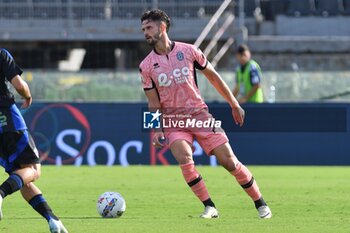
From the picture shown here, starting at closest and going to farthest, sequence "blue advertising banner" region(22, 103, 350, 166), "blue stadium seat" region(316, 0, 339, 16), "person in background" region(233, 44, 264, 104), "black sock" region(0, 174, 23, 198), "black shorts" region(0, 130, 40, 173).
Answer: "black sock" region(0, 174, 23, 198), "black shorts" region(0, 130, 40, 173), "person in background" region(233, 44, 264, 104), "blue advertising banner" region(22, 103, 350, 166), "blue stadium seat" region(316, 0, 339, 16)

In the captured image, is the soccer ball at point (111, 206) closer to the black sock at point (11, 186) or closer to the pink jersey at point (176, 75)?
the pink jersey at point (176, 75)

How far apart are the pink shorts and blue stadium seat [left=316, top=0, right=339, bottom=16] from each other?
18.2m

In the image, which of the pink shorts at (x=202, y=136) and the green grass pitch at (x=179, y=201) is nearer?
the green grass pitch at (x=179, y=201)

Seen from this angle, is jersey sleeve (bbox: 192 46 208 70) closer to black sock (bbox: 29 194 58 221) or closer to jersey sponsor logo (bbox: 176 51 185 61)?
jersey sponsor logo (bbox: 176 51 185 61)

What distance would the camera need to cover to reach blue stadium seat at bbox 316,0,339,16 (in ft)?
94.0

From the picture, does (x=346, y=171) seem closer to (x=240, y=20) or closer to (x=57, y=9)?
(x=240, y=20)

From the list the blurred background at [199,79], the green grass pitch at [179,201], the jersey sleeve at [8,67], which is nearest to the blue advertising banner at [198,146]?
the blurred background at [199,79]

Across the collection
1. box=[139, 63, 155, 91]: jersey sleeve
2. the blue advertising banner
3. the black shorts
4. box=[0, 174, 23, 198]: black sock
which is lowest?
the blue advertising banner

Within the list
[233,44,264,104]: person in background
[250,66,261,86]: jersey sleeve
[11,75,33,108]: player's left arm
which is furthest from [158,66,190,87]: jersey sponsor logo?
[250,66,261,86]: jersey sleeve

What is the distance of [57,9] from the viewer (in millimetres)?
28906

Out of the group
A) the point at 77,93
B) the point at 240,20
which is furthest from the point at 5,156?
the point at 240,20

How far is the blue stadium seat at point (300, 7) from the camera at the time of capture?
2869cm

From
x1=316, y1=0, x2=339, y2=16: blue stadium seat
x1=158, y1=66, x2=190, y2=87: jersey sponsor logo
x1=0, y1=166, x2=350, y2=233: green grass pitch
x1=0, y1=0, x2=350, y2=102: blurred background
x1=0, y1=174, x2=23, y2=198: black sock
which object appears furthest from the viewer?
x1=316, y1=0, x2=339, y2=16: blue stadium seat

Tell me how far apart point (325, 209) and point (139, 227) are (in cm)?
275
